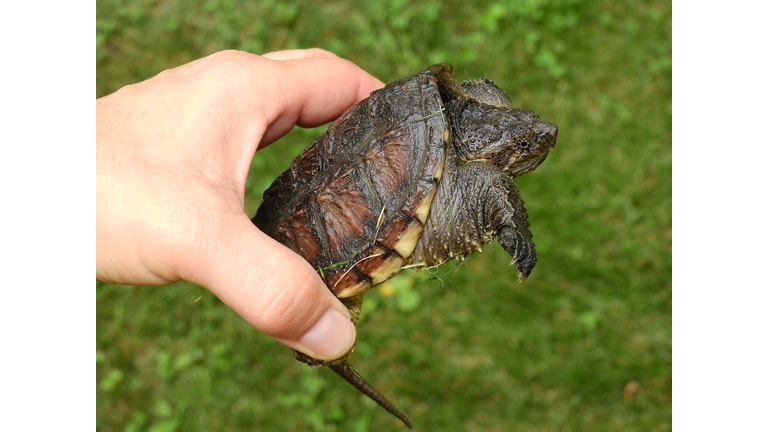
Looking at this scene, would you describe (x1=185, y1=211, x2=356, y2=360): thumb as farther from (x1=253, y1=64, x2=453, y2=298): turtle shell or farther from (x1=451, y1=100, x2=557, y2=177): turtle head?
(x1=451, y1=100, x2=557, y2=177): turtle head

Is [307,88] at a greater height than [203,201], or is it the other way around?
[307,88]

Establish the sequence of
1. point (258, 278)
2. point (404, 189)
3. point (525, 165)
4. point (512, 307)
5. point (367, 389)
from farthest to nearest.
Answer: point (512, 307)
point (367, 389)
point (525, 165)
point (404, 189)
point (258, 278)

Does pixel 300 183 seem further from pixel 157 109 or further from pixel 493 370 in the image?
pixel 493 370

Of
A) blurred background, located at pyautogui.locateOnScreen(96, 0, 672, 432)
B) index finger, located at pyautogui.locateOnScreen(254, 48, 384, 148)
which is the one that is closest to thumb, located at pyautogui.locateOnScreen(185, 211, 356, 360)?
index finger, located at pyautogui.locateOnScreen(254, 48, 384, 148)

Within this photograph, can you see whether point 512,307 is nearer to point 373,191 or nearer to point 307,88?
point 373,191

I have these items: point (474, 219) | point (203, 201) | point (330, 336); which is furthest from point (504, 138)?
point (203, 201)

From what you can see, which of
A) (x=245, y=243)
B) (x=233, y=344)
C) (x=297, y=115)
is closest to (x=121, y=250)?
(x=245, y=243)

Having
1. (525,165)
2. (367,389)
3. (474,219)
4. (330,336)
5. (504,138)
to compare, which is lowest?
(367,389)

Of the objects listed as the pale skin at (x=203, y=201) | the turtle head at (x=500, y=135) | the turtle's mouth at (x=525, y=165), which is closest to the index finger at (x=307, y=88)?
the pale skin at (x=203, y=201)

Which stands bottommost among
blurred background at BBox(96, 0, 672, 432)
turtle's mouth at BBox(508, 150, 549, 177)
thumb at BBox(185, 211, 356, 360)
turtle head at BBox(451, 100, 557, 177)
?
blurred background at BBox(96, 0, 672, 432)
